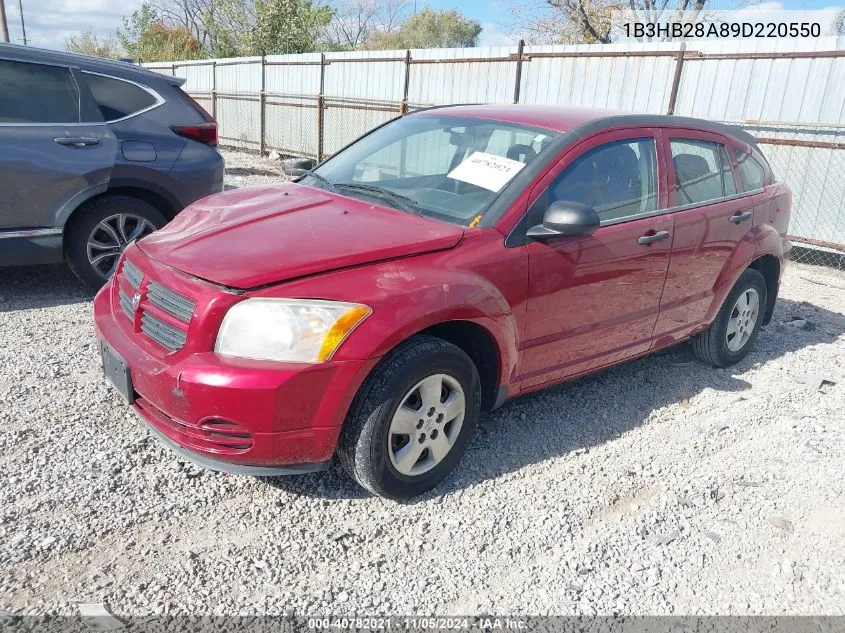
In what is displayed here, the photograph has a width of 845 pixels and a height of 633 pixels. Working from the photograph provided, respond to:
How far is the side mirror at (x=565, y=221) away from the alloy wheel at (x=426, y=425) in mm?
854

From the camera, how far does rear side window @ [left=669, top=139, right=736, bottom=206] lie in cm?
415

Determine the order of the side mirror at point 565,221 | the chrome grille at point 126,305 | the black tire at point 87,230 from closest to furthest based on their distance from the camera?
the chrome grille at point 126,305 → the side mirror at point 565,221 → the black tire at point 87,230

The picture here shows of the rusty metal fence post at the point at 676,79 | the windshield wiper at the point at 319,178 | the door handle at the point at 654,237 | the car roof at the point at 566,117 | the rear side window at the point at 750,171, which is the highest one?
the rusty metal fence post at the point at 676,79

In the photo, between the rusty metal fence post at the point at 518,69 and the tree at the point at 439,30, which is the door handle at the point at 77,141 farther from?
the tree at the point at 439,30

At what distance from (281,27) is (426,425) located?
2621cm

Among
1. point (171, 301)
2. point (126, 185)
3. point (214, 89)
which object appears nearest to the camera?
point (171, 301)

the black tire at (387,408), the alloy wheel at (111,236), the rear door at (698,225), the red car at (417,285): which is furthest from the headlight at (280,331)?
the alloy wheel at (111,236)

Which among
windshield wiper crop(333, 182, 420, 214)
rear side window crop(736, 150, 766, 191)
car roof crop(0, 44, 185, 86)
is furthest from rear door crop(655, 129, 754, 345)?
car roof crop(0, 44, 185, 86)

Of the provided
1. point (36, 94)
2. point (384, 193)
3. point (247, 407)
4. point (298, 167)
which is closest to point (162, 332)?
point (247, 407)

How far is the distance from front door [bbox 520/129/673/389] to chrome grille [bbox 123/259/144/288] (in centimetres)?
180

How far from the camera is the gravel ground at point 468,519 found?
2.54 meters

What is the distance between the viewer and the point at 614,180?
3.75 m

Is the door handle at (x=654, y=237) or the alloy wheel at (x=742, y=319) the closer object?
the door handle at (x=654, y=237)

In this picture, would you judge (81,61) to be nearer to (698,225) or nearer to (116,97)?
(116,97)
